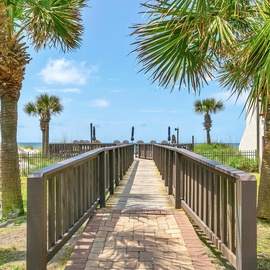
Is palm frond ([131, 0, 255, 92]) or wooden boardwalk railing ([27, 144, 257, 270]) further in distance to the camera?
palm frond ([131, 0, 255, 92])

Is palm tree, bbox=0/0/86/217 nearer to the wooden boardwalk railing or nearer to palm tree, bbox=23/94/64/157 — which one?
the wooden boardwalk railing

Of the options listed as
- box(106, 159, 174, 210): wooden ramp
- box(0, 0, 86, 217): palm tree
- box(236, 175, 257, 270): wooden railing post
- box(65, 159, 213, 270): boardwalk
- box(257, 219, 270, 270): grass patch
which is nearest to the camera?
box(236, 175, 257, 270): wooden railing post

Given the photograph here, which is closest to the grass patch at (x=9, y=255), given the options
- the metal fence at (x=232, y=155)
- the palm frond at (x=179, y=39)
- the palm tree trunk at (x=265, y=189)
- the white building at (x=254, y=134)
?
the palm frond at (x=179, y=39)

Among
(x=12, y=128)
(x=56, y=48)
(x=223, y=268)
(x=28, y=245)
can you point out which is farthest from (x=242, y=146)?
(x=28, y=245)

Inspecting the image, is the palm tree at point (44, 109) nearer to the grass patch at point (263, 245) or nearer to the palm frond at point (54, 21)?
the palm frond at point (54, 21)

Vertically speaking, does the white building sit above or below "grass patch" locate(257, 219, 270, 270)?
above

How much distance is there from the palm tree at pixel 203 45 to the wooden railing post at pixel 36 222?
3379mm

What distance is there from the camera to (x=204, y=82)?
7.45m

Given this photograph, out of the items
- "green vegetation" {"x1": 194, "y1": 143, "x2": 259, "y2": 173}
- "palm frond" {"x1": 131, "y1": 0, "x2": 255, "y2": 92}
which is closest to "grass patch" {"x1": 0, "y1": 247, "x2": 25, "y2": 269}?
"palm frond" {"x1": 131, "y1": 0, "x2": 255, "y2": 92}

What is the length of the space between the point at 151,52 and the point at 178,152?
1.96 meters

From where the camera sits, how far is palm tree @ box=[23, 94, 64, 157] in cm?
2709

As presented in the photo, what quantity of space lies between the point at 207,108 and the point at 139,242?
2939 cm

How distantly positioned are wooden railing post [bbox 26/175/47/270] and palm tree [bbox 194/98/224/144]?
29.4m

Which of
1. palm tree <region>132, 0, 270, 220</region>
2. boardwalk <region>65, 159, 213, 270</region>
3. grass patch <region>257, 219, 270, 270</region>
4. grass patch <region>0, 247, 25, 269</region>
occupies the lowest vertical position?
grass patch <region>257, 219, 270, 270</region>
